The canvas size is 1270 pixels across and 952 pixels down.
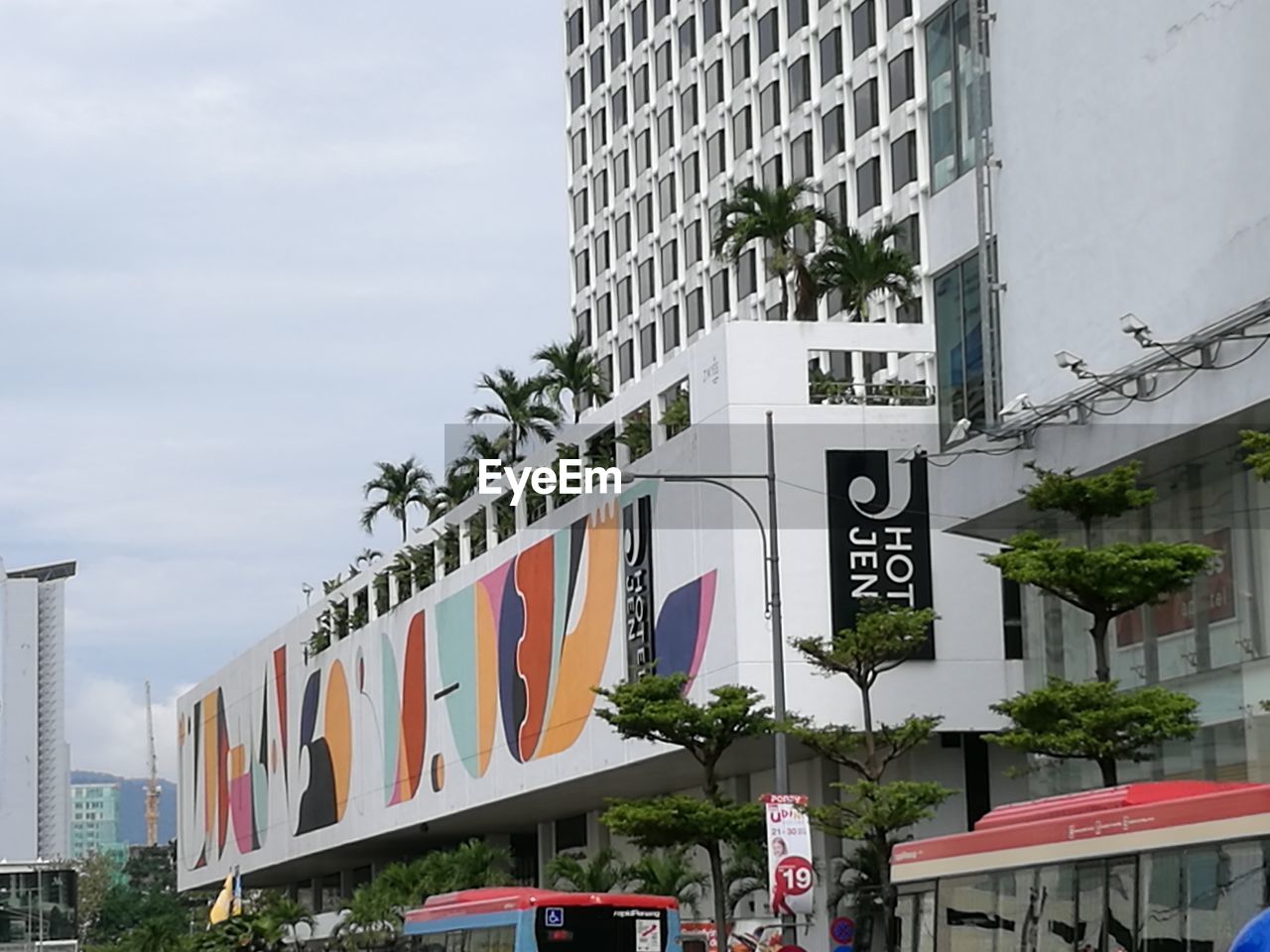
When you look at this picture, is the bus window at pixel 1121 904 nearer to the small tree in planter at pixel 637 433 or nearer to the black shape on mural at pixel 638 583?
the black shape on mural at pixel 638 583

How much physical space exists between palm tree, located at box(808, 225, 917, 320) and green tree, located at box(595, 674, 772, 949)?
14.8 meters

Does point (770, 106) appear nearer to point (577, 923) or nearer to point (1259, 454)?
point (577, 923)

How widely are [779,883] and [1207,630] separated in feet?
25.7

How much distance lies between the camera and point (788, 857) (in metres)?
37.2

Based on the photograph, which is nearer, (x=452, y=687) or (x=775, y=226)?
(x=775, y=226)

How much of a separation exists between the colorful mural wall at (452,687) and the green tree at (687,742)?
7.54 metres

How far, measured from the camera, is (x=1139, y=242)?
1449 inches

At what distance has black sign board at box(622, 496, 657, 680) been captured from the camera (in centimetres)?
5794

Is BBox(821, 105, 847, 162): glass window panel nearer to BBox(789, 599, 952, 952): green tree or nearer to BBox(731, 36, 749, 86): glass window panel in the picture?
BBox(731, 36, 749, 86): glass window panel

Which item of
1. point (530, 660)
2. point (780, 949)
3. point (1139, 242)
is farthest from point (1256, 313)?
point (530, 660)

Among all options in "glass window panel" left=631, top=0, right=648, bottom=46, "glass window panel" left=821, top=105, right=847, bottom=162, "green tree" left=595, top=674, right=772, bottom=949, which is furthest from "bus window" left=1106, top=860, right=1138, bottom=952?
"glass window panel" left=631, top=0, right=648, bottom=46

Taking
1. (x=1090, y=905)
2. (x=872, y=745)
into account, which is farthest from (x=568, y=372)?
(x=1090, y=905)

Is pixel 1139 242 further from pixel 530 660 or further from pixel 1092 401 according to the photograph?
pixel 530 660

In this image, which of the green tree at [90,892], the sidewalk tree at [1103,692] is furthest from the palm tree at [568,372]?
the green tree at [90,892]
